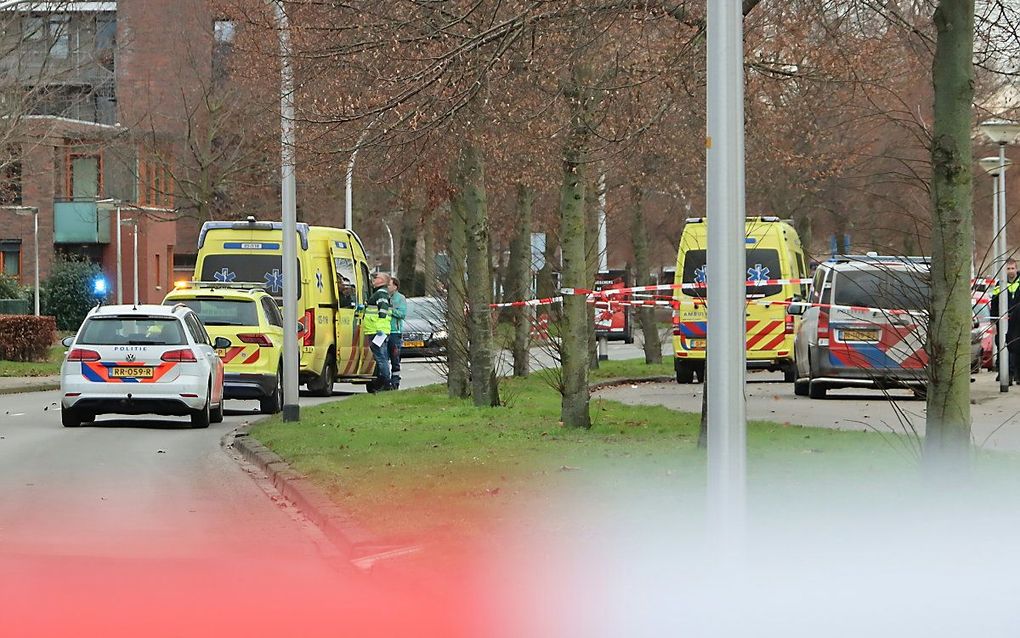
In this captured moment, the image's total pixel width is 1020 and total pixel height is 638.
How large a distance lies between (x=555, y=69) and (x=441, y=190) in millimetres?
7591

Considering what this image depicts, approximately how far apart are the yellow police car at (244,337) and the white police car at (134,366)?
100 inches

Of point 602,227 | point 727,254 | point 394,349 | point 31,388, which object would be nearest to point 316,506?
point 727,254

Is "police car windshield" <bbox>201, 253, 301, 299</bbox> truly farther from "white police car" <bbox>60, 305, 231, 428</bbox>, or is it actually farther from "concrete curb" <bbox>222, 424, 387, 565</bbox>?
"concrete curb" <bbox>222, 424, 387, 565</bbox>

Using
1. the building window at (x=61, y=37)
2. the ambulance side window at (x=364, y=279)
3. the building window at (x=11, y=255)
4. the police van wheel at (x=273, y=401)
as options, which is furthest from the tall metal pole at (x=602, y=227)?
the building window at (x=11, y=255)

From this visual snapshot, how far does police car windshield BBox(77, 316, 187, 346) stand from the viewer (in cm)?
2028

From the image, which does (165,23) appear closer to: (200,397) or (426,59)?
(200,397)

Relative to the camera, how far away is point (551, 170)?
74.9ft

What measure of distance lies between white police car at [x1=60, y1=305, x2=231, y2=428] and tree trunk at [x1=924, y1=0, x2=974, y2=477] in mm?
11403

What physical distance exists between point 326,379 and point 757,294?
24.3 feet

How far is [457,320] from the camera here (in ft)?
73.2

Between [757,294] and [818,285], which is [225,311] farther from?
[757,294]

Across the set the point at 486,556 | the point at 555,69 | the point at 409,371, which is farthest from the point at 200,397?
the point at 409,371

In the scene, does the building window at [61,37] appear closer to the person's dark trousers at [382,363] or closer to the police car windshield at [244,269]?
the police car windshield at [244,269]

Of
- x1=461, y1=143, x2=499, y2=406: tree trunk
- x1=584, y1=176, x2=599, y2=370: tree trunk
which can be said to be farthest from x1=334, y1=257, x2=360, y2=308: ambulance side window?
x1=461, y1=143, x2=499, y2=406: tree trunk
